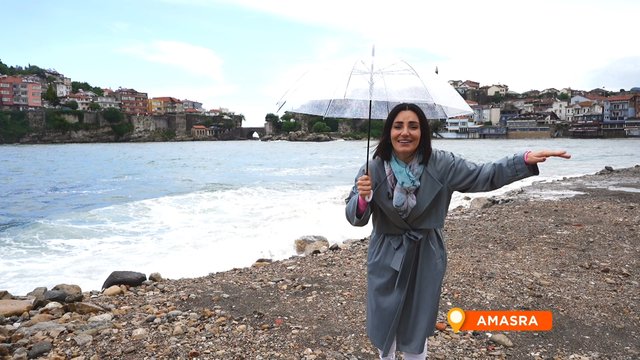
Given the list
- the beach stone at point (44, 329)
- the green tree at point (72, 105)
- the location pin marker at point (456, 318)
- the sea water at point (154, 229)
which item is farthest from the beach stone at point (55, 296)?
the green tree at point (72, 105)

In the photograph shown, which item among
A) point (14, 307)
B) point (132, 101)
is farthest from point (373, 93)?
point (132, 101)

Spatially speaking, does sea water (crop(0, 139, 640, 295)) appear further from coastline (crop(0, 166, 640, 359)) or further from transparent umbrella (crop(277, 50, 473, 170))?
transparent umbrella (crop(277, 50, 473, 170))

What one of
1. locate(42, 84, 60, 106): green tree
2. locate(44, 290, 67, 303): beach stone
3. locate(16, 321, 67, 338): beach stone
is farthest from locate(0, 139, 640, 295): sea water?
locate(42, 84, 60, 106): green tree

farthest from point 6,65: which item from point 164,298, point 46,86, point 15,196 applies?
point 164,298

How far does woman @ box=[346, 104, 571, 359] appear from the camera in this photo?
8.02 ft

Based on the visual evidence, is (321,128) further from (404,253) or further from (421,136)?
(404,253)

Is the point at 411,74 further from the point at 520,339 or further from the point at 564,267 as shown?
the point at 564,267

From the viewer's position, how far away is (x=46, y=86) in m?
151

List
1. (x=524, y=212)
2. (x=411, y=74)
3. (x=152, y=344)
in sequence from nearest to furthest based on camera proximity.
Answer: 1. (x=411, y=74)
2. (x=152, y=344)
3. (x=524, y=212)

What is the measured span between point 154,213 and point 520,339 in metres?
14.1

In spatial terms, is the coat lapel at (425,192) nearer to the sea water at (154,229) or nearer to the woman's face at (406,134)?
the woman's face at (406,134)

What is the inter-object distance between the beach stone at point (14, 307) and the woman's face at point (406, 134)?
5687 mm

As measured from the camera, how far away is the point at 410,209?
2.43 m

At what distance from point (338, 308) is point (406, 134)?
3140 mm
